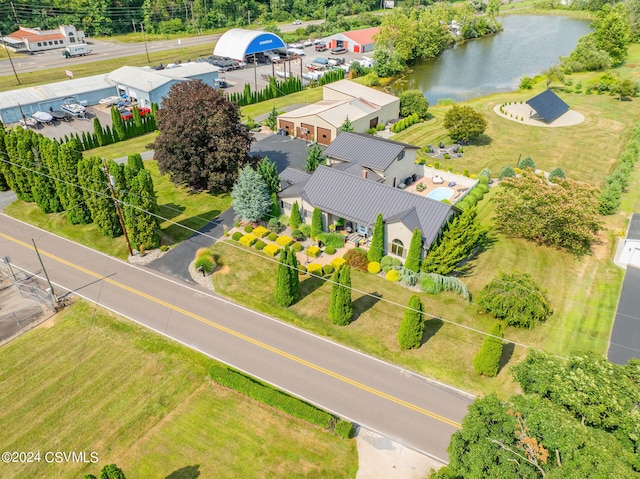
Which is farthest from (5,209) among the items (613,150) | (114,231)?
(613,150)

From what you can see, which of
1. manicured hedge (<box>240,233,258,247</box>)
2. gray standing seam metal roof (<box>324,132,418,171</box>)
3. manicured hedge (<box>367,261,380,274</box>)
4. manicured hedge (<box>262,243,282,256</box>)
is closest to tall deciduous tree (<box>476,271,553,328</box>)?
manicured hedge (<box>367,261,380,274</box>)

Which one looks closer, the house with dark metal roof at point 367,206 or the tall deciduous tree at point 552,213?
the house with dark metal roof at point 367,206

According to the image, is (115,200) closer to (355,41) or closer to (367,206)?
(367,206)

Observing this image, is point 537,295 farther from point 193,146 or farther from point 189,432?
point 193,146

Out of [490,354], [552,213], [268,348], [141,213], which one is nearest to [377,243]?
[268,348]

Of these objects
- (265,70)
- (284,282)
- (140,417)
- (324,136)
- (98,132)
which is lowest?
(140,417)

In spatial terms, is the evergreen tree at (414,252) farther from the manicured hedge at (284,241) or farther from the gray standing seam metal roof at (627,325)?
the gray standing seam metal roof at (627,325)

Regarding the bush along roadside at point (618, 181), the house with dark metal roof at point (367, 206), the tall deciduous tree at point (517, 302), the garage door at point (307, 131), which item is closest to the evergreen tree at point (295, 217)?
the house with dark metal roof at point (367, 206)
